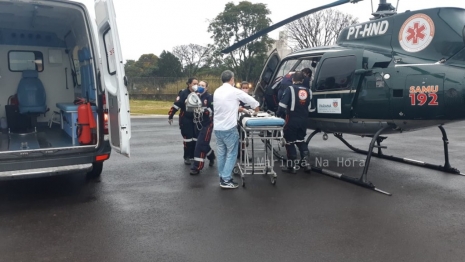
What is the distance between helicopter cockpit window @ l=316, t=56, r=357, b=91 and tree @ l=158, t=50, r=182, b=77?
1346 inches

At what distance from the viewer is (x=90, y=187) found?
5.94m

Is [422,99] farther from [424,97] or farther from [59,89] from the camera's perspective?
[59,89]

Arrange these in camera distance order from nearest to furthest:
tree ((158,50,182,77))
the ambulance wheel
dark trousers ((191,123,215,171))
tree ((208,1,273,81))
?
the ambulance wheel, dark trousers ((191,123,215,171)), tree ((208,1,273,81)), tree ((158,50,182,77))

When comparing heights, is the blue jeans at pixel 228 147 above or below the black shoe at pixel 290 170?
above

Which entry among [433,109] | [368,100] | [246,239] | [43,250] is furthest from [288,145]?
[43,250]

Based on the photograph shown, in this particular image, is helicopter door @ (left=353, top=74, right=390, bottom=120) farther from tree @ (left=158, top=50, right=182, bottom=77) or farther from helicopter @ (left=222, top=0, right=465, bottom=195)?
tree @ (left=158, top=50, right=182, bottom=77)

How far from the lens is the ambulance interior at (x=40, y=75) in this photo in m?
7.18

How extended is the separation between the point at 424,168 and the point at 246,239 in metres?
4.69

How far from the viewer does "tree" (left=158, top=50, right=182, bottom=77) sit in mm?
40125

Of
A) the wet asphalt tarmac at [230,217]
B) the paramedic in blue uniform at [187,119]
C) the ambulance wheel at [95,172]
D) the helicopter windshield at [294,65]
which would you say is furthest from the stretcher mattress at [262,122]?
the helicopter windshield at [294,65]

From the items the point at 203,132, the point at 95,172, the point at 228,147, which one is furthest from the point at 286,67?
the point at 95,172

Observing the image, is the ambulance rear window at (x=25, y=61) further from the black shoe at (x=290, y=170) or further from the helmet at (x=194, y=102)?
the black shoe at (x=290, y=170)

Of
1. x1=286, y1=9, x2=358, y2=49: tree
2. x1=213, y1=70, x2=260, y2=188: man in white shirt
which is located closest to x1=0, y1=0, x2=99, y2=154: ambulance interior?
x1=213, y1=70, x2=260, y2=188: man in white shirt

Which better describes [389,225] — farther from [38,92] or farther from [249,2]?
[249,2]
